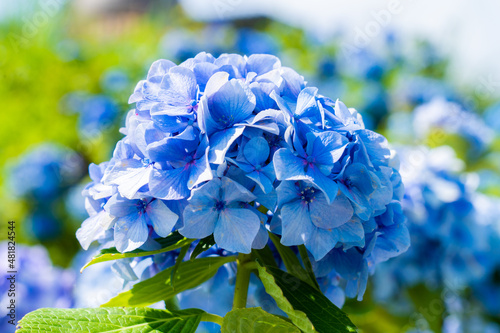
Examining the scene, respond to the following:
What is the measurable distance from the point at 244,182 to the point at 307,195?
0.29 ft

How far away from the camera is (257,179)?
24.5 inches

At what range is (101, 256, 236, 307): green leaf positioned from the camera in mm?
789

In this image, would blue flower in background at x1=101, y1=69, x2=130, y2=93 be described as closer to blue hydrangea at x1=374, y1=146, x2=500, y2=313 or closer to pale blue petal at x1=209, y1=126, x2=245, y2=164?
blue hydrangea at x1=374, y1=146, x2=500, y2=313

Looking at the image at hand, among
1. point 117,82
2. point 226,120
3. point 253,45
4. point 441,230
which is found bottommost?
point 117,82

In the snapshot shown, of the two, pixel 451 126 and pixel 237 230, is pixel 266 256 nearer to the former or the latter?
pixel 237 230

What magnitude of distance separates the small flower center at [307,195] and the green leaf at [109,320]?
0.84 feet

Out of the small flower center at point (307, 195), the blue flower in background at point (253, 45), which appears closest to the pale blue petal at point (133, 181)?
the small flower center at point (307, 195)

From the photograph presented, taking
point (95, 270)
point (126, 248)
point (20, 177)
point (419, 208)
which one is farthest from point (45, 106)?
point (126, 248)

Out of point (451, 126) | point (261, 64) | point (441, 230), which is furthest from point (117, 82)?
point (261, 64)

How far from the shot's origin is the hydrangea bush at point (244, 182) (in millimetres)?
643

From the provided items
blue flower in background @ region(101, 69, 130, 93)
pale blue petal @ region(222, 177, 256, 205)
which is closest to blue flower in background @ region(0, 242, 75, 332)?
pale blue petal @ region(222, 177, 256, 205)

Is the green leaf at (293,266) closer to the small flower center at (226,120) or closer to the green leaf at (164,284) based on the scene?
the green leaf at (164,284)

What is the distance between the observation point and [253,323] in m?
0.67

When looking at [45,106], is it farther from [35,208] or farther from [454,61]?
[454,61]
